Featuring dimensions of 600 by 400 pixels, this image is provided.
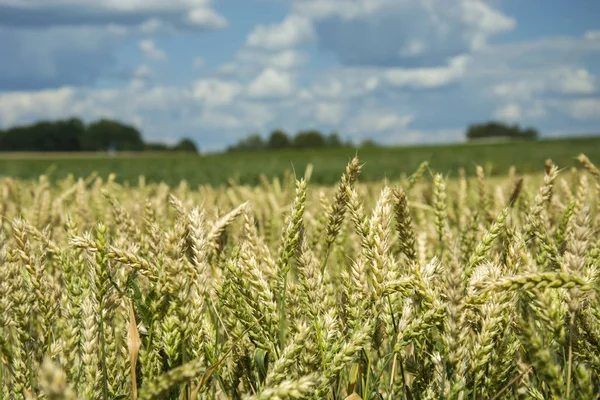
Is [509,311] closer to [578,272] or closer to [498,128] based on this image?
[578,272]

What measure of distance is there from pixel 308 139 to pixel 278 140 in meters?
6.38

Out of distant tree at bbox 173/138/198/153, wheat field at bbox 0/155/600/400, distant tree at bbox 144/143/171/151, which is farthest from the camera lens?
distant tree at bbox 173/138/198/153

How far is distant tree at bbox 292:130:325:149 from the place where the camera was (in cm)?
11848

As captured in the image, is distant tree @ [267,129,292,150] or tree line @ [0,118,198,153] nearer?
tree line @ [0,118,198,153]

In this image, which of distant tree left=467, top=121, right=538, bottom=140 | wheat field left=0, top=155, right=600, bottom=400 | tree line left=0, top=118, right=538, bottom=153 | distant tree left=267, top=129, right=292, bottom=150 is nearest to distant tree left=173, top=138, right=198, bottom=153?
tree line left=0, top=118, right=538, bottom=153

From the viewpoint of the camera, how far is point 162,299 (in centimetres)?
144

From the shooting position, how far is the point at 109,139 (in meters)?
111

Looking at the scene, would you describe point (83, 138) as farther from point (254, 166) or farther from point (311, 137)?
point (254, 166)

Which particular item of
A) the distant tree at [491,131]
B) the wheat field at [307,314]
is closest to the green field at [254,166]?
the wheat field at [307,314]

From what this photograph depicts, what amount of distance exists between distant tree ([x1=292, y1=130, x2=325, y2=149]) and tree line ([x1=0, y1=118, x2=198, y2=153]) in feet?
70.8

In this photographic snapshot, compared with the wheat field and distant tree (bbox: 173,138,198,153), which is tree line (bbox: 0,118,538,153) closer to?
distant tree (bbox: 173,138,198,153)

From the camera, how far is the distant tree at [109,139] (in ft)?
363

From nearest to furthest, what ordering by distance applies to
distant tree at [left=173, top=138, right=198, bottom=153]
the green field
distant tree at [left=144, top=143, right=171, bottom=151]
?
1. the green field
2. distant tree at [left=144, top=143, right=171, bottom=151]
3. distant tree at [left=173, top=138, right=198, bottom=153]

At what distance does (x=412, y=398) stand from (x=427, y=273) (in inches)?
20.0
